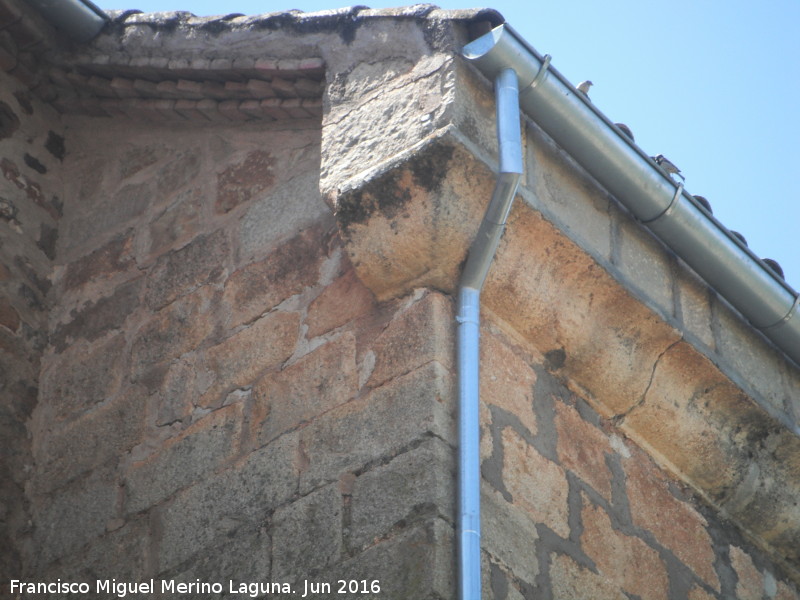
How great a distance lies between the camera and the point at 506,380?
3.47m

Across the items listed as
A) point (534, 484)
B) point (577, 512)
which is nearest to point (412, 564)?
point (534, 484)

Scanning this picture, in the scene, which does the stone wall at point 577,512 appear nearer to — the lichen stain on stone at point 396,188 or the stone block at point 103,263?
the lichen stain on stone at point 396,188

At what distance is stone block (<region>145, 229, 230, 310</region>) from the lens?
13.3 feet

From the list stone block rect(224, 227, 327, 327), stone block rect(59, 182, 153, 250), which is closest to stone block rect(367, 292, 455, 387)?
stone block rect(224, 227, 327, 327)

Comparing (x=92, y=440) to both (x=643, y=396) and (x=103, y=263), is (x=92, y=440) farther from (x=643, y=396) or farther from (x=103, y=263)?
(x=643, y=396)

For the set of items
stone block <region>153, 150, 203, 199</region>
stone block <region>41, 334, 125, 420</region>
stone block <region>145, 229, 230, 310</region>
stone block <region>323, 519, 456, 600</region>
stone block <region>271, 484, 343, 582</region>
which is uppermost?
stone block <region>153, 150, 203, 199</region>

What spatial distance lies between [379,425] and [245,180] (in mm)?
1255

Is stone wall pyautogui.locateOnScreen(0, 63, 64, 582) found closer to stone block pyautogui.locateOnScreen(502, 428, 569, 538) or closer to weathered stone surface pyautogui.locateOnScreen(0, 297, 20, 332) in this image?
weathered stone surface pyautogui.locateOnScreen(0, 297, 20, 332)

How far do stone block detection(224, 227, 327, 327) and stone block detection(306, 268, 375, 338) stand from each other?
3.5 inches

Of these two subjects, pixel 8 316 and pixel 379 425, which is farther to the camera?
pixel 8 316

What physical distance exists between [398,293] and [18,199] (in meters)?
1.73

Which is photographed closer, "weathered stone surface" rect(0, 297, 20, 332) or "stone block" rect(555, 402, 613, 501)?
"stone block" rect(555, 402, 613, 501)

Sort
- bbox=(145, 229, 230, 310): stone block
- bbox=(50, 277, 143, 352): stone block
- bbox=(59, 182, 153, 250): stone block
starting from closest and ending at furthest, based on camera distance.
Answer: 1. bbox=(145, 229, 230, 310): stone block
2. bbox=(50, 277, 143, 352): stone block
3. bbox=(59, 182, 153, 250): stone block

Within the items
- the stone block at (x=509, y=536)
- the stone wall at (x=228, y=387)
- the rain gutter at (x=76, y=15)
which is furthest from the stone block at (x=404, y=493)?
the rain gutter at (x=76, y=15)
